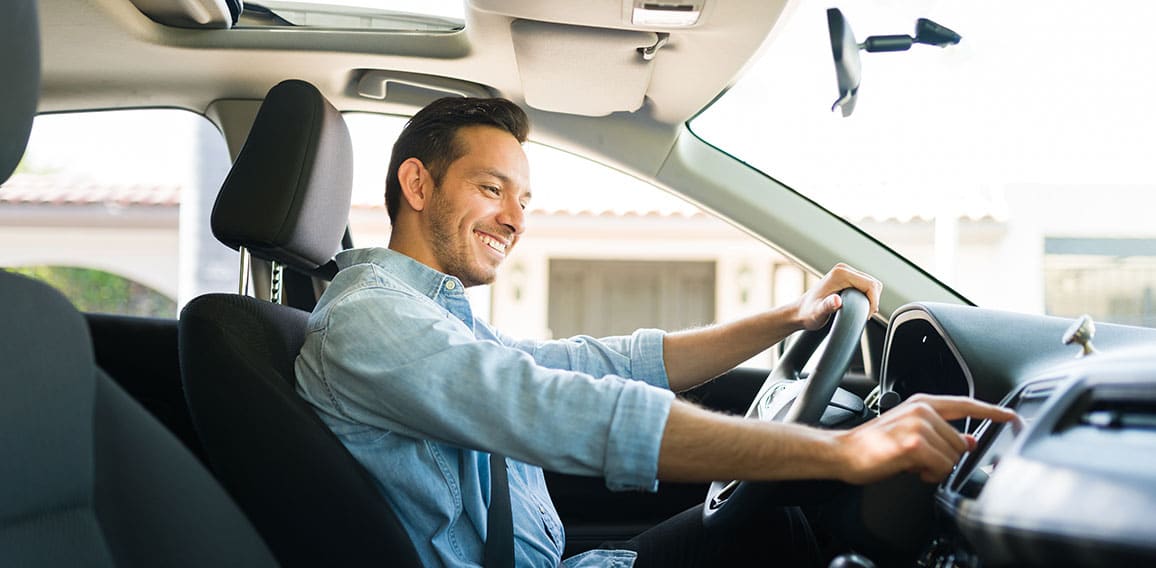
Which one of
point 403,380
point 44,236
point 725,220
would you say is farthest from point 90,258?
point 403,380

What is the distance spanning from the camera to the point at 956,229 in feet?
23.9

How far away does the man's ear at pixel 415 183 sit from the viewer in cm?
179

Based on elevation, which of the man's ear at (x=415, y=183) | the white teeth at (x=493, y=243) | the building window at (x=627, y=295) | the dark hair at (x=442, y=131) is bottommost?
the building window at (x=627, y=295)

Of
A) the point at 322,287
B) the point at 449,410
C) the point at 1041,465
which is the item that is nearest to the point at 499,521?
the point at 449,410

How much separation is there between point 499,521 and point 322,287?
1.22m

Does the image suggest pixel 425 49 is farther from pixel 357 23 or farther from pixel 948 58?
pixel 948 58

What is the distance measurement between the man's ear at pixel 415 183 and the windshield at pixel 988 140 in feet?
2.25

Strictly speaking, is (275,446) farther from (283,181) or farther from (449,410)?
(283,181)

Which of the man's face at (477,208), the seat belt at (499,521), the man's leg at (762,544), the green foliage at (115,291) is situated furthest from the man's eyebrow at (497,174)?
the green foliage at (115,291)

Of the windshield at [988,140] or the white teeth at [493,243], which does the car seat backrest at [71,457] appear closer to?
the white teeth at [493,243]

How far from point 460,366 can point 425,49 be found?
1098 millimetres

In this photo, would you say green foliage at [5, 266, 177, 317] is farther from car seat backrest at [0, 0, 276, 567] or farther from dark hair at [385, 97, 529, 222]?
car seat backrest at [0, 0, 276, 567]

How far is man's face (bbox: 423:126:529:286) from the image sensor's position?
176cm

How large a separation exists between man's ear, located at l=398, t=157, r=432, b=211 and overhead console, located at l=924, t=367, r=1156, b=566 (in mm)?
984
